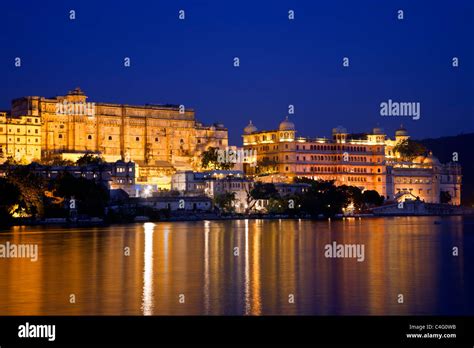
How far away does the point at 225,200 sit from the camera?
309 ft

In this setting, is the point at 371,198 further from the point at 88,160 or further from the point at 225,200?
the point at 88,160

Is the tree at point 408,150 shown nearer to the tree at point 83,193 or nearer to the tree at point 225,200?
the tree at point 225,200

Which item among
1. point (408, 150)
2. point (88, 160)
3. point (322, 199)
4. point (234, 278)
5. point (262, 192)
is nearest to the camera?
point (234, 278)

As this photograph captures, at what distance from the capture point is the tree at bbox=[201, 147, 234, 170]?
352ft

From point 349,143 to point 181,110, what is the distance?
85.0 ft

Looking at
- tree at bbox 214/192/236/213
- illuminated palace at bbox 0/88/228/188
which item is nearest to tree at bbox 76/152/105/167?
illuminated palace at bbox 0/88/228/188

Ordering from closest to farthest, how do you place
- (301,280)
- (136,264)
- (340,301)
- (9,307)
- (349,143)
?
1. (9,307)
2. (340,301)
3. (301,280)
4. (136,264)
5. (349,143)

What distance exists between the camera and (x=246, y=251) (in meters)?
44.5

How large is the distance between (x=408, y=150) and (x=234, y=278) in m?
107

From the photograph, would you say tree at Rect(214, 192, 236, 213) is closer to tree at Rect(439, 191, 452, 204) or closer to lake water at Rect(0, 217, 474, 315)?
lake water at Rect(0, 217, 474, 315)

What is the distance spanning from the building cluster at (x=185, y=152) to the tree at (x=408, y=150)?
0.94 meters

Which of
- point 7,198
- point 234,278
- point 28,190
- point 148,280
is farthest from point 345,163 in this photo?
point 148,280

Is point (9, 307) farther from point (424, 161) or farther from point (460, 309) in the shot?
point (424, 161)

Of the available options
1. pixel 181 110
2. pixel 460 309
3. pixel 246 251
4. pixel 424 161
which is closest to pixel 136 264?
pixel 246 251
